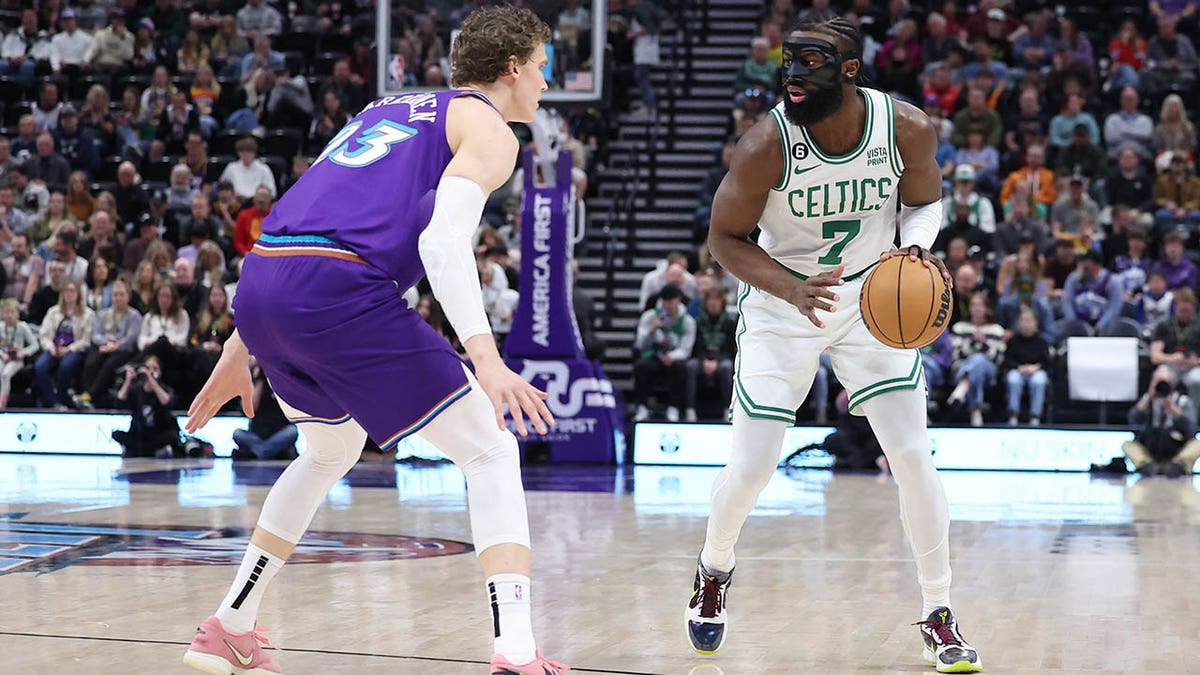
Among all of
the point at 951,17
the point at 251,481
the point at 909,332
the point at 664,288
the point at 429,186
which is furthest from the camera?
the point at 951,17

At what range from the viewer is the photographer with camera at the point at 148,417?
12.8 m

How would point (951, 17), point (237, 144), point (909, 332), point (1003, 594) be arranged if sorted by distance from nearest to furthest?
point (909, 332) < point (1003, 594) < point (237, 144) < point (951, 17)

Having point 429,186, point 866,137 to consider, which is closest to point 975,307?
point 866,137

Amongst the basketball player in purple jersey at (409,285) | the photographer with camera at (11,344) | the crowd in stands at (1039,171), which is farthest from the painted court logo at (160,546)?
the photographer with camera at (11,344)

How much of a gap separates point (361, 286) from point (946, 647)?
1.99 metres

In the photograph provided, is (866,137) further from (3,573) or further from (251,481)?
(251,481)

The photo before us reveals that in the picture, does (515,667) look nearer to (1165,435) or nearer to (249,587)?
(249,587)

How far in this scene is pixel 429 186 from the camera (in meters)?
3.78

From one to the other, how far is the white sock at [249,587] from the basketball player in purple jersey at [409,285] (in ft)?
1.47

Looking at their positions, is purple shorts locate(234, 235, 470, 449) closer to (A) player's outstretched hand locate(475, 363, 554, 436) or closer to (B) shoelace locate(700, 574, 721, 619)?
(A) player's outstretched hand locate(475, 363, 554, 436)

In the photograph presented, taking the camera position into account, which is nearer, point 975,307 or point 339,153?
point 339,153

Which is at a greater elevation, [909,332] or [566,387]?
[909,332]

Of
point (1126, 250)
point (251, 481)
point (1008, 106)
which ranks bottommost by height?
point (251, 481)

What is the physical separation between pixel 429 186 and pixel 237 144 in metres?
12.8
